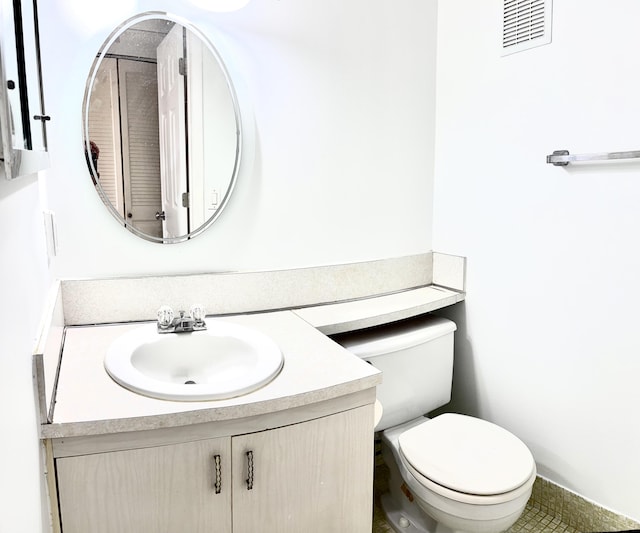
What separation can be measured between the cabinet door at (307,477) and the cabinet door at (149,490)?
43 millimetres

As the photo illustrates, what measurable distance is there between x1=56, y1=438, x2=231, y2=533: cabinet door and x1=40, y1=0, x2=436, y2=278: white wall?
648 millimetres

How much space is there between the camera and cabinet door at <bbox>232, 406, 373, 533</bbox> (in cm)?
109

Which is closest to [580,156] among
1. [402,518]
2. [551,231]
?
[551,231]

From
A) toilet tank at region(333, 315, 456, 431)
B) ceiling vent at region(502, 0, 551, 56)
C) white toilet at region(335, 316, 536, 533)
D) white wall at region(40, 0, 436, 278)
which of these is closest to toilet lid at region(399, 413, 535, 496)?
white toilet at region(335, 316, 536, 533)

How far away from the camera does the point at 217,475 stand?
105 centimetres

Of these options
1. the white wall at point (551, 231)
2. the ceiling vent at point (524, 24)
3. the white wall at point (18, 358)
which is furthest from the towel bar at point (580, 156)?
the white wall at point (18, 358)

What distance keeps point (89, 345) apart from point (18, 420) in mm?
691

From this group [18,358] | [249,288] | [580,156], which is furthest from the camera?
[249,288]

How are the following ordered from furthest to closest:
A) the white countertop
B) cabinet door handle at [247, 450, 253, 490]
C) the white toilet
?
the white toilet
cabinet door handle at [247, 450, 253, 490]
the white countertop

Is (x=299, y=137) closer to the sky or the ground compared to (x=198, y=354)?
closer to the sky

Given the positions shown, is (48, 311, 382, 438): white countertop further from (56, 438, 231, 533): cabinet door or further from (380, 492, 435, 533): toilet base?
(380, 492, 435, 533): toilet base

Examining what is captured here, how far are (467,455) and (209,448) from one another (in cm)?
84

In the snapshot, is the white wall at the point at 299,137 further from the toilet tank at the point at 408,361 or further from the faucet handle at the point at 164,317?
the toilet tank at the point at 408,361

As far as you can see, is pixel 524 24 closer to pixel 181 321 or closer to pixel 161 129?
pixel 161 129
